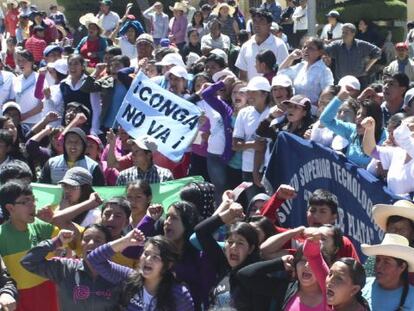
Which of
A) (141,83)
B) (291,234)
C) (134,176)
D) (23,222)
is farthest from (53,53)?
(291,234)

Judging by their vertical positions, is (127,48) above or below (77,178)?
below

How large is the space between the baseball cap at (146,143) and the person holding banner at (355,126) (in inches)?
66.6

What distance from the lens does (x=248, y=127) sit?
10367 millimetres

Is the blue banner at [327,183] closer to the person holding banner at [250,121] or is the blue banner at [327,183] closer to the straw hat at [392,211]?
the straw hat at [392,211]

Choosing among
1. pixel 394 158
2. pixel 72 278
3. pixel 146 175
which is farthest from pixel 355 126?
pixel 72 278

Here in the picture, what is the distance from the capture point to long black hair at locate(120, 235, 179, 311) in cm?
660

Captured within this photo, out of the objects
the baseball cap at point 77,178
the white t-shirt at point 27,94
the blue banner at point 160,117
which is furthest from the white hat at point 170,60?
the baseball cap at point 77,178

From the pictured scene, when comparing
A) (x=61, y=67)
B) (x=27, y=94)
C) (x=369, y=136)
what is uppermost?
(x=369, y=136)

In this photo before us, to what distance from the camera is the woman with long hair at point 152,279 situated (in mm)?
6613

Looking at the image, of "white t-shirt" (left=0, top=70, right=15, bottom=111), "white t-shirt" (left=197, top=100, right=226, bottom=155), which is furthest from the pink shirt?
"white t-shirt" (left=0, top=70, right=15, bottom=111)

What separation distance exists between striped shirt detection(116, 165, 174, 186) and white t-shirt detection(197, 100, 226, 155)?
1.17 meters

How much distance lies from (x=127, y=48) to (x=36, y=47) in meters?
3.45

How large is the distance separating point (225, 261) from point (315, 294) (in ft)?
3.46

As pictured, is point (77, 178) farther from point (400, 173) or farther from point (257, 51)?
point (257, 51)
